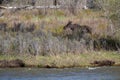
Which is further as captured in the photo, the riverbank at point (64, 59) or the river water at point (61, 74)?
the riverbank at point (64, 59)

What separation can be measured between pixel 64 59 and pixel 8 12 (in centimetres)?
1779

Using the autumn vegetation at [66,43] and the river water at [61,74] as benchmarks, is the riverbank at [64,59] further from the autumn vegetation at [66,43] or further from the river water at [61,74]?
the river water at [61,74]

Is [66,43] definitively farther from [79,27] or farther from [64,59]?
[79,27]

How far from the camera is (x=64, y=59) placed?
2661 centimetres

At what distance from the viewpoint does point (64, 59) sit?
26609 millimetres

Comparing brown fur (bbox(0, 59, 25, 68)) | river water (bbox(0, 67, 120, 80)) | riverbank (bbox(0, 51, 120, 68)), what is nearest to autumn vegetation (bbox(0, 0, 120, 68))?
riverbank (bbox(0, 51, 120, 68))

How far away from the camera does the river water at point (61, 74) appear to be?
23373 mm

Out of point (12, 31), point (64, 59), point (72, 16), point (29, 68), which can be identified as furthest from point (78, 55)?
point (72, 16)

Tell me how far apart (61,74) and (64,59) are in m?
2.46

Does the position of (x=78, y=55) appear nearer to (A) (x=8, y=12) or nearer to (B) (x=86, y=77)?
(B) (x=86, y=77)

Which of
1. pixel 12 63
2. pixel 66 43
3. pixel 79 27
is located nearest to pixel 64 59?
pixel 66 43

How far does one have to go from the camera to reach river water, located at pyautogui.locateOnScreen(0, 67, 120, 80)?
920 inches

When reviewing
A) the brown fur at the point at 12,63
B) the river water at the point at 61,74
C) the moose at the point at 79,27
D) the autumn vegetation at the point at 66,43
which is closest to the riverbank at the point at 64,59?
the autumn vegetation at the point at 66,43

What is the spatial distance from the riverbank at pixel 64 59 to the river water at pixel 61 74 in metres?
0.70
